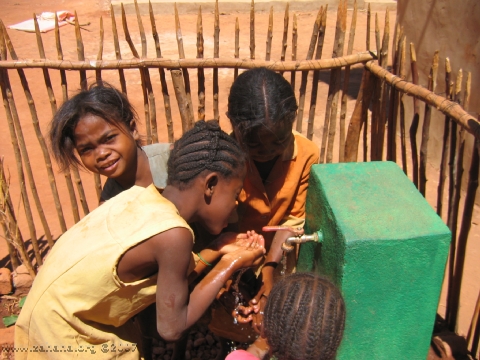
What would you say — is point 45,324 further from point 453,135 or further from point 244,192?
point 453,135

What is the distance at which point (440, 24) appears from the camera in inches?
190

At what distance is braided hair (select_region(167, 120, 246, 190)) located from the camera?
189 cm

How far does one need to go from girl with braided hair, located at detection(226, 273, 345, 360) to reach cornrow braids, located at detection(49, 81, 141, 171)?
53.2 inches

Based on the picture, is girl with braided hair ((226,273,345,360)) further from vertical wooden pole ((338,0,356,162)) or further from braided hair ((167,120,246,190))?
vertical wooden pole ((338,0,356,162))

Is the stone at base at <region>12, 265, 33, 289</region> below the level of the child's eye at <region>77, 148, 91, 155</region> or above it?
below

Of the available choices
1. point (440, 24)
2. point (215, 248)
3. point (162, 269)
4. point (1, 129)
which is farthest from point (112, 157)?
point (1, 129)

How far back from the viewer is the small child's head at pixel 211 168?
6.19 feet

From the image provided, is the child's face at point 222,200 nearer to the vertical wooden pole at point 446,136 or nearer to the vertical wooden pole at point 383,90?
the vertical wooden pole at point 446,136

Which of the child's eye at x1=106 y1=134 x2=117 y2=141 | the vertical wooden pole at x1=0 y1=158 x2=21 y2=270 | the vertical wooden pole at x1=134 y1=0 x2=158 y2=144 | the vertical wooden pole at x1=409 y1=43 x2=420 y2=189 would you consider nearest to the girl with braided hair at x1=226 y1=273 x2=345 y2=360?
the child's eye at x1=106 y1=134 x2=117 y2=141

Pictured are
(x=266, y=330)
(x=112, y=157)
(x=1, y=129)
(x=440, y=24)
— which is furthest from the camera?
(x=1, y=129)

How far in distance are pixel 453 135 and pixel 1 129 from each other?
5941 mm

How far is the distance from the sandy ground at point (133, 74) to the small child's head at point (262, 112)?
1.37 m

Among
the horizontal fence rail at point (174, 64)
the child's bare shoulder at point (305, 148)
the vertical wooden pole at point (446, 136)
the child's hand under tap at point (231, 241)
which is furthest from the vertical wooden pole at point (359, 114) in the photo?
the child's hand under tap at point (231, 241)

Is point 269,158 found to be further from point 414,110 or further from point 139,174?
point 414,110
